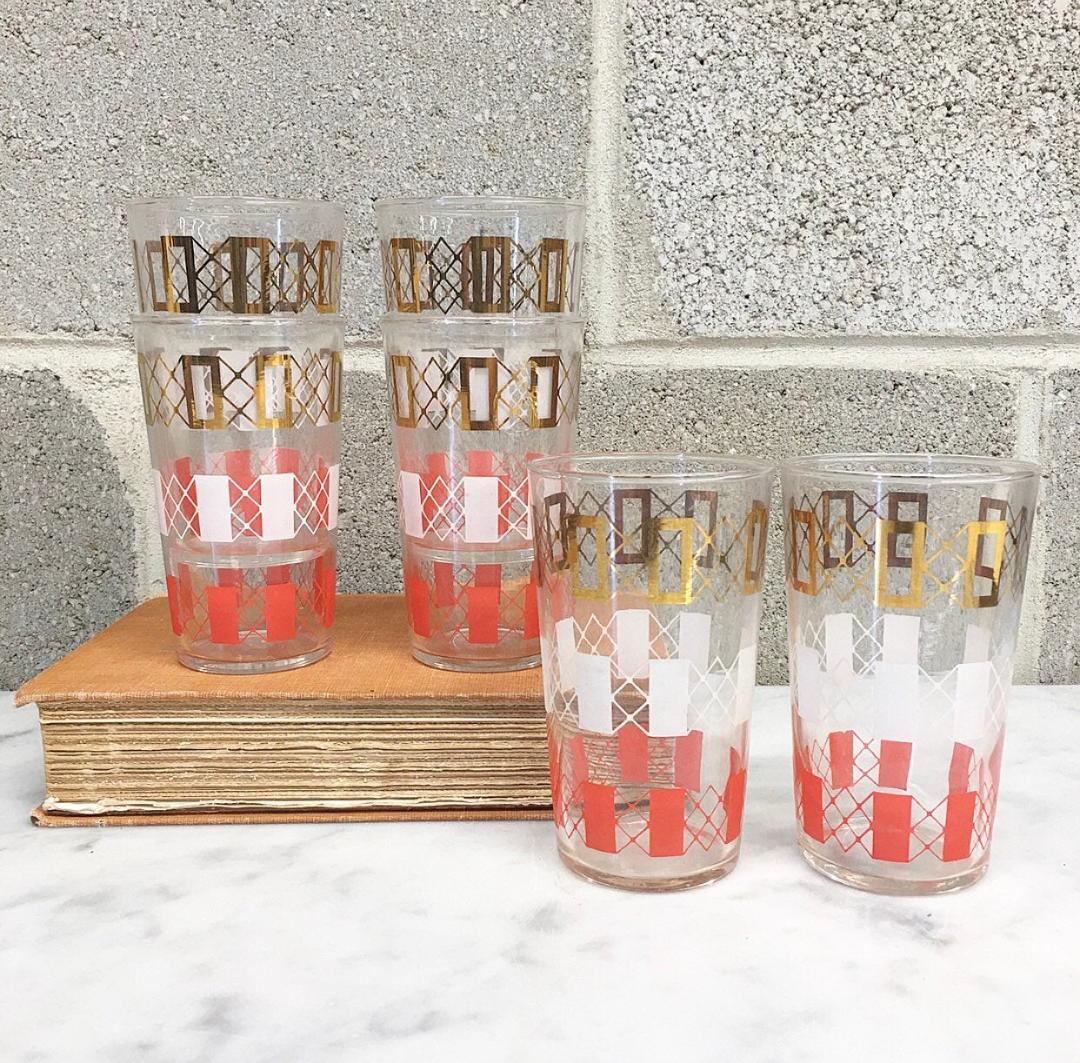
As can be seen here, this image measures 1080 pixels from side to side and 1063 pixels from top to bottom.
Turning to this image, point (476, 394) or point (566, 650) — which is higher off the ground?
point (476, 394)

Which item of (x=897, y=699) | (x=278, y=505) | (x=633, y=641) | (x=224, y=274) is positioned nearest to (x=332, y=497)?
(x=278, y=505)

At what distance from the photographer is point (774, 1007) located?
0.48m

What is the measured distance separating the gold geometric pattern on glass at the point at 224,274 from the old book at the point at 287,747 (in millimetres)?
208

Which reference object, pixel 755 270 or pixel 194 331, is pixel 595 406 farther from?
pixel 194 331

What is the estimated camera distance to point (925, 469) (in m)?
0.62

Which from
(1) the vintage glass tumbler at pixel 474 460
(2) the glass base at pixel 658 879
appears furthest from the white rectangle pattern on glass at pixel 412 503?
(2) the glass base at pixel 658 879

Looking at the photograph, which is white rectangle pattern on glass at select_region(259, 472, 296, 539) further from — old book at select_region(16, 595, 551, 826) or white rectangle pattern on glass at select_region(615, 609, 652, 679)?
white rectangle pattern on glass at select_region(615, 609, 652, 679)

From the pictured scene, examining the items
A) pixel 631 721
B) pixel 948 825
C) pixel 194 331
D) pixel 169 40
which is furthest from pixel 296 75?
pixel 948 825

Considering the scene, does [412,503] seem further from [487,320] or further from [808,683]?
[808,683]

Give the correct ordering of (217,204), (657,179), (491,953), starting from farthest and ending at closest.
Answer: (657,179) → (217,204) → (491,953)

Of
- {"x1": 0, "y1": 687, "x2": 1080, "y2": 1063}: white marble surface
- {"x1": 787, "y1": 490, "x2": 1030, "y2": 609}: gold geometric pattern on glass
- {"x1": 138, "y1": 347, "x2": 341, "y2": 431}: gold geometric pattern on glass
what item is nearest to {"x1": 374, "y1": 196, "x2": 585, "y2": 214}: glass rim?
{"x1": 138, "y1": 347, "x2": 341, "y2": 431}: gold geometric pattern on glass

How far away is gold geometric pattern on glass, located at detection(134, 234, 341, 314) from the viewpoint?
632 mm

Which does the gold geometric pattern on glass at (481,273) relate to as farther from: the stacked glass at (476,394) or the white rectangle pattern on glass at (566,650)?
the white rectangle pattern on glass at (566,650)

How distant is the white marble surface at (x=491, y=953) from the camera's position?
1.50 ft
